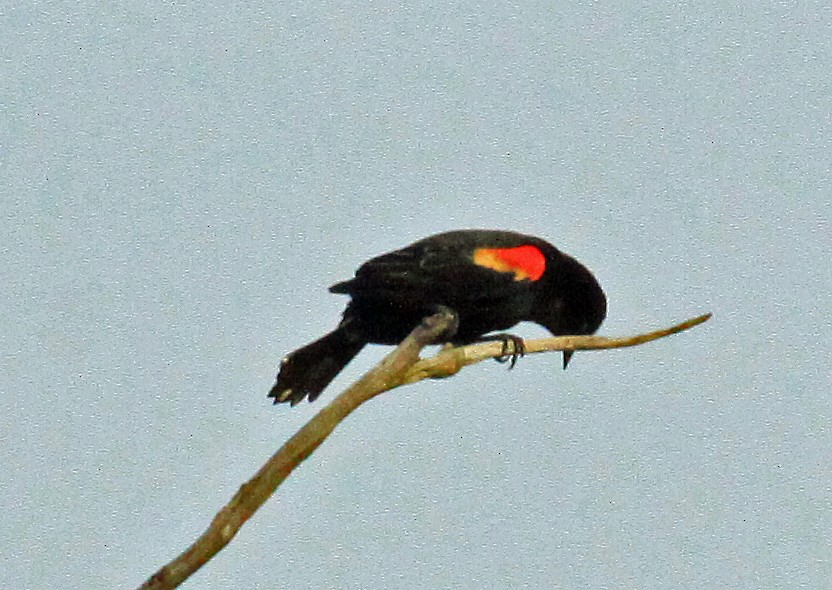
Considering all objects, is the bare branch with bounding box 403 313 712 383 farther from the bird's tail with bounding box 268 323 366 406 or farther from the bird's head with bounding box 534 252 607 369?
the bird's head with bounding box 534 252 607 369

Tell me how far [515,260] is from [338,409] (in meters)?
3.32

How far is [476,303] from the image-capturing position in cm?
909

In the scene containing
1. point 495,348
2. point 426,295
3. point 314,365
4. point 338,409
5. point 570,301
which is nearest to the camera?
point 338,409

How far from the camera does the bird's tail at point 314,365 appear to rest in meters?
8.99

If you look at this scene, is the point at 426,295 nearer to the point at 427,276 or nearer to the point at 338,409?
the point at 427,276

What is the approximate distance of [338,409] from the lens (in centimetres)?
621

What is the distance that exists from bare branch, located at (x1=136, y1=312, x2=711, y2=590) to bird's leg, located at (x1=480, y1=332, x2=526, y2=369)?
0.40 m

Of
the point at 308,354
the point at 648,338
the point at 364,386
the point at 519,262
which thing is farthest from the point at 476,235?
the point at 364,386

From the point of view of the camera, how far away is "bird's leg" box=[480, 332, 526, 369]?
845 cm

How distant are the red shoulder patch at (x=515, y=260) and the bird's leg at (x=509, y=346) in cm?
40

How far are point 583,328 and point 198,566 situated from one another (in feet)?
16.6

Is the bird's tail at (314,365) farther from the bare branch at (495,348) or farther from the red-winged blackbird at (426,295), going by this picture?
the bare branch at (495,348)

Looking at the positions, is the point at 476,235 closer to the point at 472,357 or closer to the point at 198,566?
the point at 472,357

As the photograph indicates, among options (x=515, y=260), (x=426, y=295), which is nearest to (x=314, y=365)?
(x=426, y=295)
